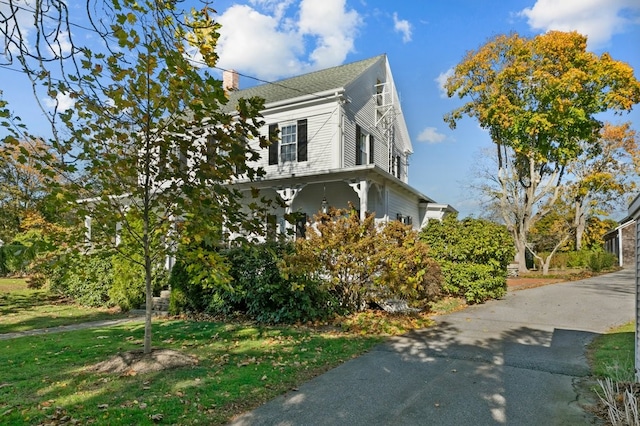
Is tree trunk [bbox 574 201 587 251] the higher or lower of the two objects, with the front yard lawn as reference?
higher

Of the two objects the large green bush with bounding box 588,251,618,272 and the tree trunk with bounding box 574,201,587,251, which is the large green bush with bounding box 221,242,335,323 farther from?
the tree trunk with bounding box 574,201,587,251

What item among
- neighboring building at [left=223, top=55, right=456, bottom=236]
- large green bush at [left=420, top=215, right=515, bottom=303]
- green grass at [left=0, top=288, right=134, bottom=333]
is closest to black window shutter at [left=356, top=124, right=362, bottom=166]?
neighboring building at [left=223, top=55, right=456, bottom=236]

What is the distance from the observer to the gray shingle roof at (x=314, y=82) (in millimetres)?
16578

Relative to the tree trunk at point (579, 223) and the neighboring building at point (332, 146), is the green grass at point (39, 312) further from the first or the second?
the tree trunk at point (579, 223)

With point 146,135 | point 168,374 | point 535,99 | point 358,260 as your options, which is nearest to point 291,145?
point 358,260

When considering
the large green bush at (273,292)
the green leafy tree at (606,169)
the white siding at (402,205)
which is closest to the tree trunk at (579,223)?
the green leafy tree at (606,169)

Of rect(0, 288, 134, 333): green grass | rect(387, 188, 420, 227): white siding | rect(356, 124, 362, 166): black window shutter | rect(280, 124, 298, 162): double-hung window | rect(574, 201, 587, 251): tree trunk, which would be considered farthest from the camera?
rect(574, 201, 587, 251): tree trunk

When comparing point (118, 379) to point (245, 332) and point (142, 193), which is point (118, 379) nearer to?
point (142, 193)

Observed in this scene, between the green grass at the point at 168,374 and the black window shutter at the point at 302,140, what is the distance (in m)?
8.87

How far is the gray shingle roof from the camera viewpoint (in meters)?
16.6

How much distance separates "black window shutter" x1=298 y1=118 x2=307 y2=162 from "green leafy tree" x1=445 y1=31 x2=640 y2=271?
11268 mm

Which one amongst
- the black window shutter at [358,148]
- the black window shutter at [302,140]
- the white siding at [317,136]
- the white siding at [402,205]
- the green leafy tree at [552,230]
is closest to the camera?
the white siding at [317,136]

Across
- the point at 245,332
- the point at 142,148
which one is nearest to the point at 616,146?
the point at 245,332

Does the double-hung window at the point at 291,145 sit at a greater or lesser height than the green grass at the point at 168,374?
greater
